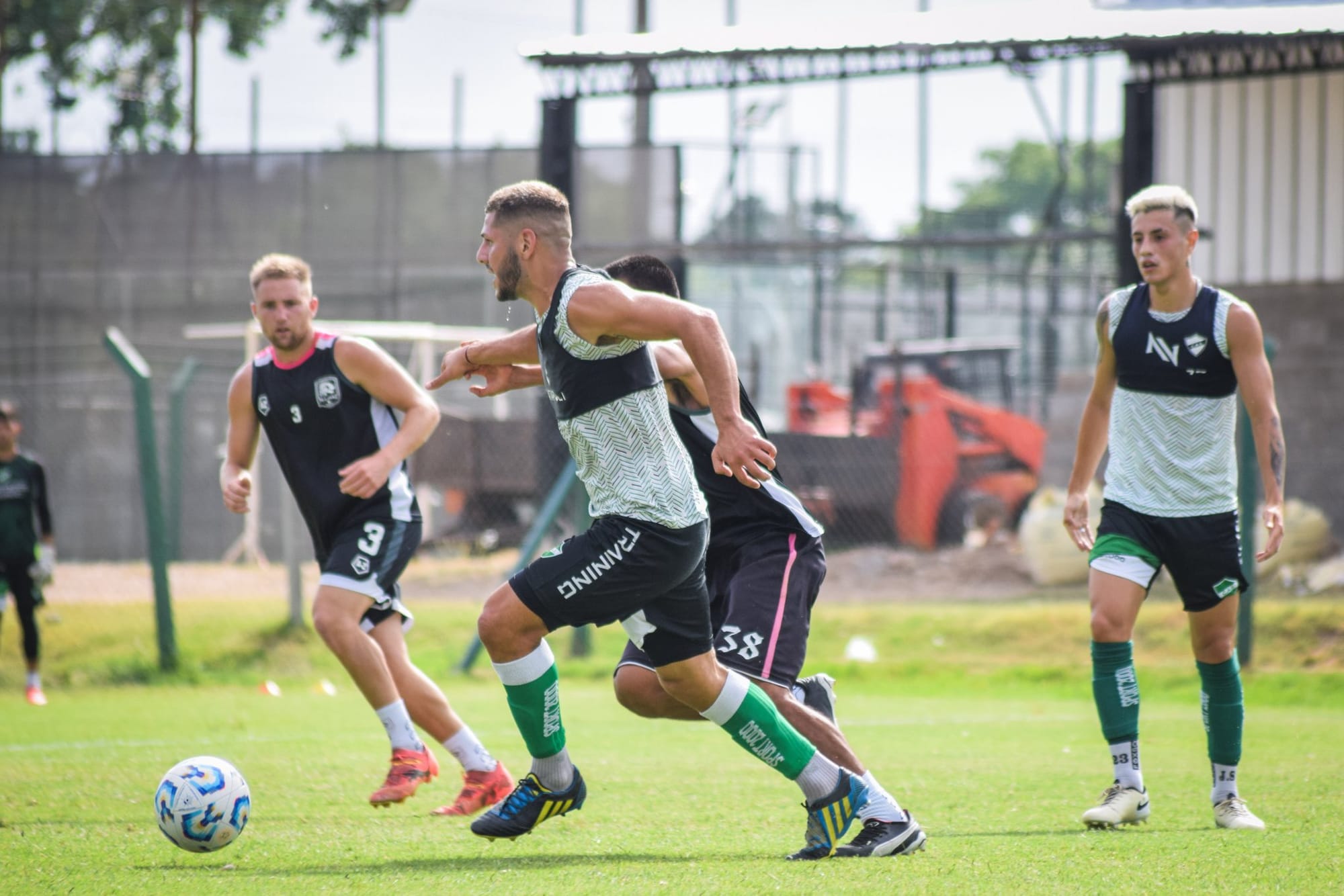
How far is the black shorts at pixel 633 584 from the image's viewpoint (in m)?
4.45

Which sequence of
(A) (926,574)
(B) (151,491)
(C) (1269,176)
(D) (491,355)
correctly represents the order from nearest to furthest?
(D) (491,355) < (B) (151,491) < (A) (926,574) < (C) (1269,176)

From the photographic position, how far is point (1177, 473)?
559 cm

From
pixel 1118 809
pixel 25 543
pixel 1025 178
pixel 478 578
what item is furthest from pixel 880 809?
pixel 1025 178

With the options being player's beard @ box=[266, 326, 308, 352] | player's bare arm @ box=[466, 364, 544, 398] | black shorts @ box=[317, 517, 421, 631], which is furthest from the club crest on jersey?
player's bare arm @ box=[466, 364, 544, 398]

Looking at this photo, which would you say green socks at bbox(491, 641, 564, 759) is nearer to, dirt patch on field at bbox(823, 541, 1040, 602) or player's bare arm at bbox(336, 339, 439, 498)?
player's bare arm at bbox(336, 339, 439, 498)

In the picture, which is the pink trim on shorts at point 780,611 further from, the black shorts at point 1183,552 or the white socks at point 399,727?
the white socks at point 399,727

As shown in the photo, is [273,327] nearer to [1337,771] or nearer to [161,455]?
[1337,771]

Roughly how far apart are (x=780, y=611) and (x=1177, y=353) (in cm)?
185

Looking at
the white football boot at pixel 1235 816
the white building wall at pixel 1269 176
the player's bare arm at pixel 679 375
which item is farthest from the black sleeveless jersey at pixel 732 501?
the white building wall at pixel 1269 176

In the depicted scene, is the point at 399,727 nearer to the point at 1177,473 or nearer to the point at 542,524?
the point at 1177,473

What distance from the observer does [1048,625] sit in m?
12.6

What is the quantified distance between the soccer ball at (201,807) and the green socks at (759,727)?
157 centimetres

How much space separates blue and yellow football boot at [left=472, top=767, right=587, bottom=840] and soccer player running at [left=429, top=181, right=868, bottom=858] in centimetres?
36

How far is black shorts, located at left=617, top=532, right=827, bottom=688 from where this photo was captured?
503 centimetres
